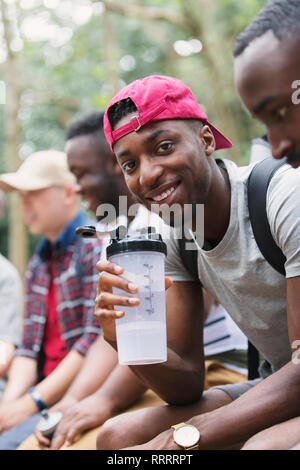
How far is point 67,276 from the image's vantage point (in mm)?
3365

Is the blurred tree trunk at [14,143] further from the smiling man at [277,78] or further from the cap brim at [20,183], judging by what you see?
the smiling man at [277,78]

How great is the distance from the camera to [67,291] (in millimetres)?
3336

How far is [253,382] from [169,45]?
9158mm

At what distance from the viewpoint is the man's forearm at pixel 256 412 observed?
1580 millimetres

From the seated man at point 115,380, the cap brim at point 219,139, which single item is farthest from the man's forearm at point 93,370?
the cap brim at point 219,139

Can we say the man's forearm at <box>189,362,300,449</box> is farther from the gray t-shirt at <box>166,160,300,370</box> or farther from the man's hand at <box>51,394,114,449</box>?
the man's hand at <box>51,394,114,449</box>

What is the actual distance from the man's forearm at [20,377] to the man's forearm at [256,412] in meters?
1.90

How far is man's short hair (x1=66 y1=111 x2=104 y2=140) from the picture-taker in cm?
351

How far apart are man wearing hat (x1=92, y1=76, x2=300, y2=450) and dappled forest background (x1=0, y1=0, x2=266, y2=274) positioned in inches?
145

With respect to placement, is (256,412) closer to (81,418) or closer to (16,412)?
(81,418)

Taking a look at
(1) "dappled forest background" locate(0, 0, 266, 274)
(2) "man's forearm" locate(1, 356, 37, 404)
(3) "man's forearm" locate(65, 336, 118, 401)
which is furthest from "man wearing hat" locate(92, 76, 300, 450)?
(1) "dappled forest background" locate(0, 0, 266, 274)

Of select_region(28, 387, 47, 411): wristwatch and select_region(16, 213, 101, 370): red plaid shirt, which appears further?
select_region(16, 213, 101, 370): red plaid shirt

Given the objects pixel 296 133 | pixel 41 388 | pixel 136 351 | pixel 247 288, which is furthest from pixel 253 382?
pixel 41 388

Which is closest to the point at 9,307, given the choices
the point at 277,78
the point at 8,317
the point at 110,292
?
the point at 8,317
